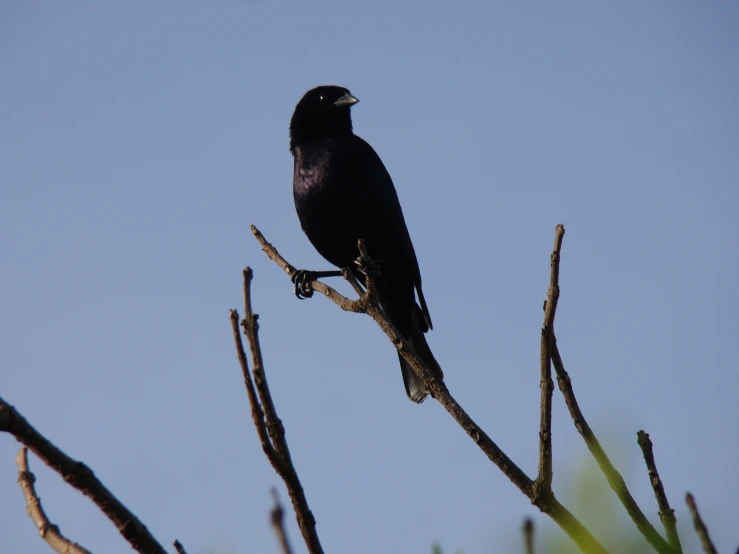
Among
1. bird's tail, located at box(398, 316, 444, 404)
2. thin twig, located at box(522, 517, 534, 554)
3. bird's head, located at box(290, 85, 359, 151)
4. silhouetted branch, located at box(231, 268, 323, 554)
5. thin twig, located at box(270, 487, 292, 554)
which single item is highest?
bird's head, located at box(290, 85, 359, 151)

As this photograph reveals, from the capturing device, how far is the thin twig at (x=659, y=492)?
156 cm

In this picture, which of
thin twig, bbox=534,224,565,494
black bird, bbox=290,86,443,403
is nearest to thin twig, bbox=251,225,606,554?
thin twig, bbox=534,224,565,494

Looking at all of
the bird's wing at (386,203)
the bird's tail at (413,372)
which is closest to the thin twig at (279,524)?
the bird's tail at (413,372)

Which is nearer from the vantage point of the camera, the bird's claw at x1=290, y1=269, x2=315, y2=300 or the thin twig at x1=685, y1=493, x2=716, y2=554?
the thin twig at x1=685, y1=493, x2=716, y2=554

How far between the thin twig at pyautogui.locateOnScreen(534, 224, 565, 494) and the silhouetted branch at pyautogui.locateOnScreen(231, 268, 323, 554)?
0.60 meters

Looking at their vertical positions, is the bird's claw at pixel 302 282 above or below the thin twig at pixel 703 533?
above

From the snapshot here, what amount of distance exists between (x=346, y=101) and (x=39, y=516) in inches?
209

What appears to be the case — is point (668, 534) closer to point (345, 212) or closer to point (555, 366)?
point (555, 366)

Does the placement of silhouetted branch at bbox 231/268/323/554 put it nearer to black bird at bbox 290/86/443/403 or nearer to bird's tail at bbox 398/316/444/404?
bird's tail at bbox 398/316/444/404

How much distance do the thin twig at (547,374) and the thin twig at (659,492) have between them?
0.30 meters

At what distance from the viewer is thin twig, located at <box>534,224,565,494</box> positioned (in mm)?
2004

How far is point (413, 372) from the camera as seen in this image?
5668 mm

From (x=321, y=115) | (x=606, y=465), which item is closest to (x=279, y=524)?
(x=606, y=465)

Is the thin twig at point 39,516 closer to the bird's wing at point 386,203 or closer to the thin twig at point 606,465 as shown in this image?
the thin twig at point 606,465
